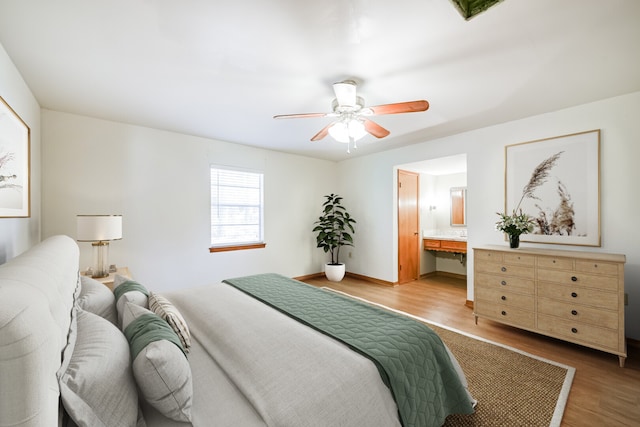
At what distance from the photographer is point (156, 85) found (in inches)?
95.3

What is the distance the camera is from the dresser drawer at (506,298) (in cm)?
285

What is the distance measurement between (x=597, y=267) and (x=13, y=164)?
4.78 meters

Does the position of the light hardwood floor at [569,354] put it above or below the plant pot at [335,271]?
below

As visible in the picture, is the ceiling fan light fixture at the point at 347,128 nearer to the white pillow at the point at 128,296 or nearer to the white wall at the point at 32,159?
the white pillow at the point at 128,296

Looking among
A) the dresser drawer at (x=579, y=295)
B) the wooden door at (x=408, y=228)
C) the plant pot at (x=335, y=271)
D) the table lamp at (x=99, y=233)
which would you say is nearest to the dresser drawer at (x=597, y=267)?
the dresser drawer at (x=579, y=295)

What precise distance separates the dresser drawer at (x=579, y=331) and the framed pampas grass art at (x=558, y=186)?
88cm

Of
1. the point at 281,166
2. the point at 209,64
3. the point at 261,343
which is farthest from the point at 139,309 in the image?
the point at 281,166

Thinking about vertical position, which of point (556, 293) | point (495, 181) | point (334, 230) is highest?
point (495, 181)

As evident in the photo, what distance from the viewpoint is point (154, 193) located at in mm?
3648

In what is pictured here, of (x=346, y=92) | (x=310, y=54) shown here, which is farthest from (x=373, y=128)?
(x=310, y=54)

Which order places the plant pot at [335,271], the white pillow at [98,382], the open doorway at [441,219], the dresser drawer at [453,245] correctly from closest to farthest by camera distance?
the white pillow at [98,382] → the dresser drawer at [453,245] → the plant pot at [335,271] → the open doorway at [441,219]

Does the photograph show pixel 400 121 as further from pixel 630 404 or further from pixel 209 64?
pixel 630 404

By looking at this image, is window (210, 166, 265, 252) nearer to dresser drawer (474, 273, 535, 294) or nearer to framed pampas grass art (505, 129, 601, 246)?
dresser drawer (474, 273, 535, 294)

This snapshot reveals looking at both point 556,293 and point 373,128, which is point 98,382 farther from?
point 556,293
